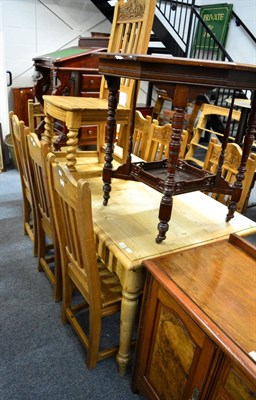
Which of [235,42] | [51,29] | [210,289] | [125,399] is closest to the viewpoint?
[210,289]

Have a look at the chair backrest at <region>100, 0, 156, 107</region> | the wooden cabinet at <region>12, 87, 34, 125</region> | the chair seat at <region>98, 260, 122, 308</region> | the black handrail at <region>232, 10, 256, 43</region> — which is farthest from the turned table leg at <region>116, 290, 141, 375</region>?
the black handrail at <region>232, 10, 256, 43</region>

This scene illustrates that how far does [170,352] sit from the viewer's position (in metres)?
1.05

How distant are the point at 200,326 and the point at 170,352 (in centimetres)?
25

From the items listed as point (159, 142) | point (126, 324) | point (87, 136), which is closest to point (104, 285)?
point (126, 324)

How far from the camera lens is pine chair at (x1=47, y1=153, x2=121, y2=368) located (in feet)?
3.53

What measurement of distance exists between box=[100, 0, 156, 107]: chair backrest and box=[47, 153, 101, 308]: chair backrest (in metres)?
0.90

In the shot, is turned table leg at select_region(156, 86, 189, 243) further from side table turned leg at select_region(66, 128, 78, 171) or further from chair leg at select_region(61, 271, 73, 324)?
side table turned leg at select_region(66, 128, 78, 171)

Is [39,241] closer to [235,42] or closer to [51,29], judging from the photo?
[51,29]

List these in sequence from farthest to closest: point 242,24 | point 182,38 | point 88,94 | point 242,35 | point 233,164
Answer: point 242,35
point 182,38
point 242,24
point 88,94
point 233,164

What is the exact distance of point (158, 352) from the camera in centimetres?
112

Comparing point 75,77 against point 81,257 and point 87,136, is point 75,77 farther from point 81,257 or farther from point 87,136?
point 81,257

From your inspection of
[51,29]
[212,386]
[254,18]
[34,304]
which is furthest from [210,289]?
[254,18]

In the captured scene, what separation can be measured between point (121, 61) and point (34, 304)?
4.68ft

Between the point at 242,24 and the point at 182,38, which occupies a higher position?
the point at 242,24
